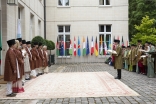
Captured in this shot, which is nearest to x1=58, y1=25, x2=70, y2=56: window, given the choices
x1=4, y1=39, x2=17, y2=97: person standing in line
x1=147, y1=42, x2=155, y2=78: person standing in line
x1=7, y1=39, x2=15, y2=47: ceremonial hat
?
x1=147, y1=42, x2=155, y2=78: person standing in line

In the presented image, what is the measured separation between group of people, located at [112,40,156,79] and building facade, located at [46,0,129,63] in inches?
299

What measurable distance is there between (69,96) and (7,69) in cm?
199

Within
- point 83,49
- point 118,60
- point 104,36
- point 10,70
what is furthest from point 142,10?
point 10,70

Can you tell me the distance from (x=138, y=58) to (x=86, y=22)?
11.3 m

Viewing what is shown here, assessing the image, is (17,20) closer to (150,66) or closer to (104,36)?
(150,66)

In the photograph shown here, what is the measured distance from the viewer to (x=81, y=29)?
2652cm

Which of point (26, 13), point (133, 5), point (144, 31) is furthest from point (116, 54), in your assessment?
point (133, 5)

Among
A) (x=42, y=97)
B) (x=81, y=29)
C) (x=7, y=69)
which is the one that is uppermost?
(x=81, y=29)

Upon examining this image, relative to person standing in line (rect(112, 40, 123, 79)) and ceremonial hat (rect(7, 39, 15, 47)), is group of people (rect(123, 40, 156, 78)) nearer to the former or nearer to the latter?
person standing in line (rect(112, 40, 123, 79))

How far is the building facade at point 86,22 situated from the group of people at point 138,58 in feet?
24.9

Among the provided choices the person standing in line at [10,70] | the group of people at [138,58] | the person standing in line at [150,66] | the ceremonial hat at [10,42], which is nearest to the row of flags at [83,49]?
the group of people at [138,58]

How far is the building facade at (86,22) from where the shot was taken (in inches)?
1042

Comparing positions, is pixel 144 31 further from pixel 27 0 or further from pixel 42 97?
pixel 42 97

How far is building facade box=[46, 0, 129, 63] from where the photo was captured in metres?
26.5
